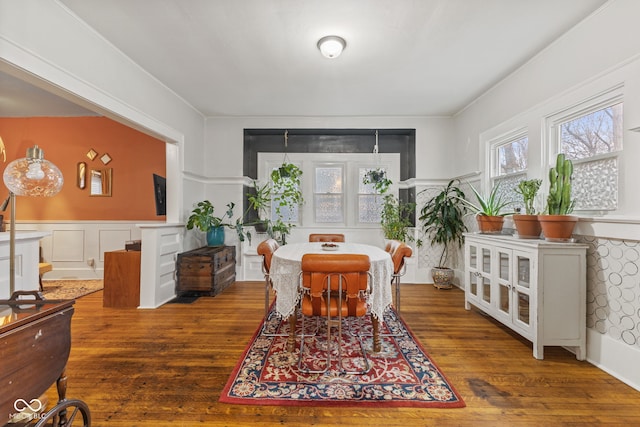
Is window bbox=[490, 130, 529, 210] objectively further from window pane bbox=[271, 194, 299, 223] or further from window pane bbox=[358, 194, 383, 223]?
window pane bbox=[271, 194, 299, 223]

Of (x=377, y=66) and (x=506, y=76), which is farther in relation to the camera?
(x=506, y=76)

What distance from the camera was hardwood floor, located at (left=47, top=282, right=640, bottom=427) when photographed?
5.16ft

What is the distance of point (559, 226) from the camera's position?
2.23 meters

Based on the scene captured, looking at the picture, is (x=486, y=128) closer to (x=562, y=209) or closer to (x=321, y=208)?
(x=562, y=209)

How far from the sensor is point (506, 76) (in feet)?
10.5

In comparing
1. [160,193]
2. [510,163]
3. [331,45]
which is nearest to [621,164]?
[510,163]

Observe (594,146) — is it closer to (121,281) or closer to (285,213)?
(285,213)

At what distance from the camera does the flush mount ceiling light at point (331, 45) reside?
2475 mm

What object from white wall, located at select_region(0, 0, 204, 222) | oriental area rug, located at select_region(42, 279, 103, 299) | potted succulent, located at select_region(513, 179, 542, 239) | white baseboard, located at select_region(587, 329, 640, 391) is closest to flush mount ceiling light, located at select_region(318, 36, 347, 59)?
white wall, located at select_region(0, 0, 204, 222)

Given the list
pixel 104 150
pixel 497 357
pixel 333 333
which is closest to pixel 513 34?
pixel 497 357

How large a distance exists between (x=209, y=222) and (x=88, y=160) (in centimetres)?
264

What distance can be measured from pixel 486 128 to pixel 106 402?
4665 millimetres

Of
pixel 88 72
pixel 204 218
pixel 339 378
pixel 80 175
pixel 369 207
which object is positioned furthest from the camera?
pixel 369 207

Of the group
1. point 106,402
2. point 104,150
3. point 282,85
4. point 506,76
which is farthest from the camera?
point 104,150
